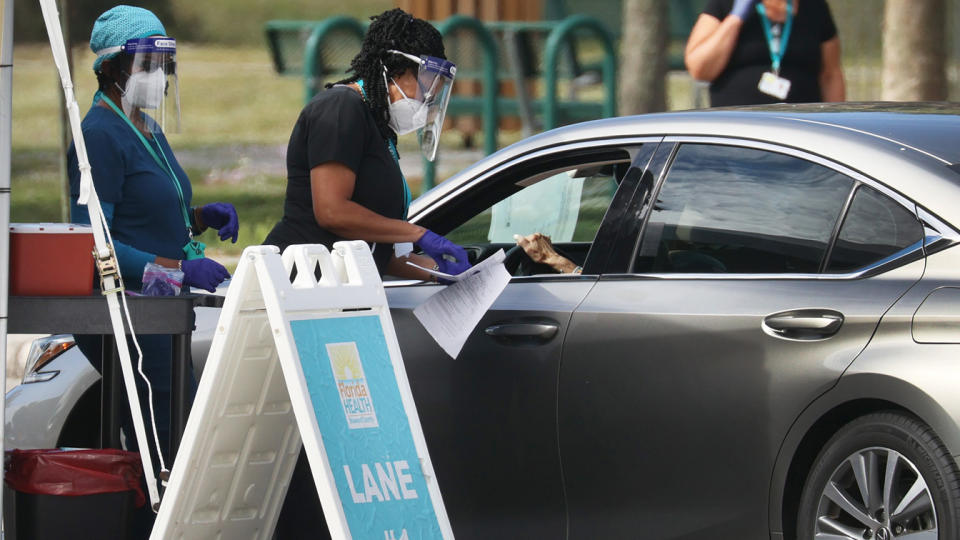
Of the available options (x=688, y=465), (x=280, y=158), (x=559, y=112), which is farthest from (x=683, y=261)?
(x=280, y=158)

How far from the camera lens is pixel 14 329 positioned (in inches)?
167

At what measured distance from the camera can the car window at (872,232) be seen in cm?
387

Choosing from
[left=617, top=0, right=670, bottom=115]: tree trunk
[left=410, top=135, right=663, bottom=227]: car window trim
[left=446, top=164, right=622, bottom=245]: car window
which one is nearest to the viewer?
[left=410, top=135, right=663, bottom=227]: car window trim

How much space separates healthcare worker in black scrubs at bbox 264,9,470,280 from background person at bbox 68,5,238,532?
379mm

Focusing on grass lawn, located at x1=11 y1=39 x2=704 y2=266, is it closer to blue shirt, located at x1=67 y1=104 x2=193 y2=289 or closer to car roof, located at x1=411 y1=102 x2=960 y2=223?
blue shirt, located at x1=67 y1=104 x2=193 y2=289

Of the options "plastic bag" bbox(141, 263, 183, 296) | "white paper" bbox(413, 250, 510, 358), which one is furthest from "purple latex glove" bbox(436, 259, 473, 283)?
"plastic bag" bbox(141, 263, 183, 296)

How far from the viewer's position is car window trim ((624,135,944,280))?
12.6ft

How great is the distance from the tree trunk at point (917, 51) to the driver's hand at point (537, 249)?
750 centimetres

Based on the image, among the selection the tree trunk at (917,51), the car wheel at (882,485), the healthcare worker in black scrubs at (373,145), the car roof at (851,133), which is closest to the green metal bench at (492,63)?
the tree trunk at (917,51)

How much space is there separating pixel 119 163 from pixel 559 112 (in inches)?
307

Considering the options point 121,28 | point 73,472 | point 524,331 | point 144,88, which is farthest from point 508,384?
point 121,28

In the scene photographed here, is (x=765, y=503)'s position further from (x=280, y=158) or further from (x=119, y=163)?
(x=280, y=158)

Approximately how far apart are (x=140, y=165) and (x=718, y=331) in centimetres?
184

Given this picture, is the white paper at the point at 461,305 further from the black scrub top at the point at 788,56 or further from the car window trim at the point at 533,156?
the black scrub top at the point at 788,56
